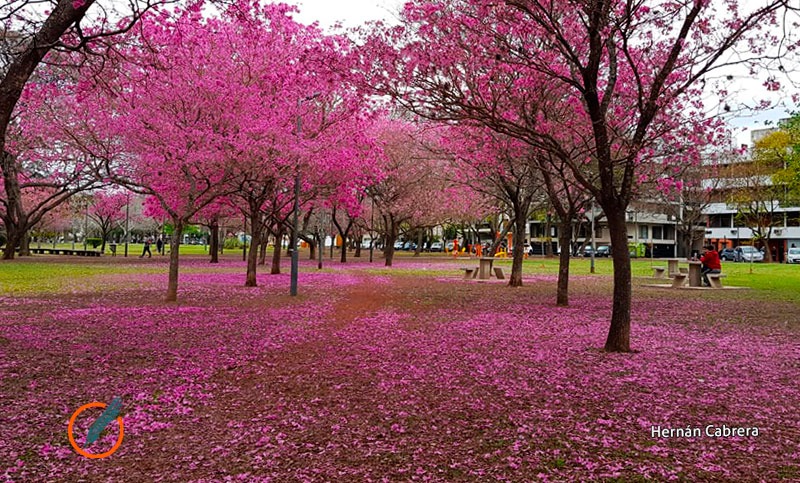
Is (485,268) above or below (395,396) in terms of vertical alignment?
above

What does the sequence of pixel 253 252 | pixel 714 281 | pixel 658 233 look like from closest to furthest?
pixel 253 252, pixel 714 281, pixel 658 233

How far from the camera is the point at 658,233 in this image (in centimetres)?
8269

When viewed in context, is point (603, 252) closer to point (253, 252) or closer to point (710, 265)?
point (710, 265)

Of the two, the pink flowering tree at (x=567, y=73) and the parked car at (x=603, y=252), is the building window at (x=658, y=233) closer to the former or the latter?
the parked car at (x=603, y=252)

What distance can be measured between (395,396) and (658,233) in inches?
3372

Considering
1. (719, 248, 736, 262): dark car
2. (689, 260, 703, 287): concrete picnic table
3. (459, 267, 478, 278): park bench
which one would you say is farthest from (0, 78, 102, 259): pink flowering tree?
(719, 248, 736, 262): dark car

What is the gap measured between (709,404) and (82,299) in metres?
14.2

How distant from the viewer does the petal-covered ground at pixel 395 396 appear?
4125mm

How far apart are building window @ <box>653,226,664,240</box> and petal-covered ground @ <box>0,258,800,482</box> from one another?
76.2m

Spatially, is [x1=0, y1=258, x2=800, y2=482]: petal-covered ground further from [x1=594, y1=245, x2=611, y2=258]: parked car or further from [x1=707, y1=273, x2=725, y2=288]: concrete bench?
[x1=594, y1=245, x2=611, y2=258]: parked car

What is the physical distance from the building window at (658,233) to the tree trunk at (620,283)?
3194 inches

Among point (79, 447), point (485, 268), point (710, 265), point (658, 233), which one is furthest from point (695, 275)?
point (658, 233)

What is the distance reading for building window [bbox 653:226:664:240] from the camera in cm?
8231

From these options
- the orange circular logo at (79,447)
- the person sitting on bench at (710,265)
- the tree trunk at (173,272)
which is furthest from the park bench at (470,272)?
the orange circular logo at (79,447)
